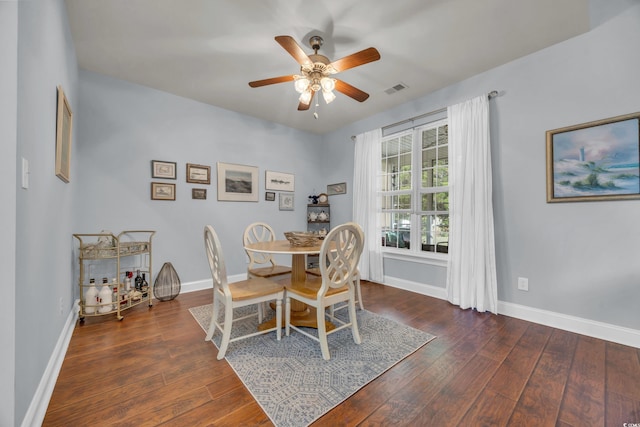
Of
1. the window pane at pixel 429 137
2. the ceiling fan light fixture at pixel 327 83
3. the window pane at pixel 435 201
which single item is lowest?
the window pane at pixel 435 201

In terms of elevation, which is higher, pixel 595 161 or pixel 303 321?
pixel 595 161

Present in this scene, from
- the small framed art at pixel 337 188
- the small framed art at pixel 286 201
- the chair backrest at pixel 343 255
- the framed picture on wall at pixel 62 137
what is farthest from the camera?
the small framed art at pixel 337 188

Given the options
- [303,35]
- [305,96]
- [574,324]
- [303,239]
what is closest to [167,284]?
[303,239]

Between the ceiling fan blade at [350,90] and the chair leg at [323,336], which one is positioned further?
the ceiling fan blade at [350,90]

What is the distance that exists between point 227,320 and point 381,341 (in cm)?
128

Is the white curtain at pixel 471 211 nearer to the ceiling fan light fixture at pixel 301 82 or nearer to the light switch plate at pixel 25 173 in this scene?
the ceiling fan light fixture at pixel 301 82

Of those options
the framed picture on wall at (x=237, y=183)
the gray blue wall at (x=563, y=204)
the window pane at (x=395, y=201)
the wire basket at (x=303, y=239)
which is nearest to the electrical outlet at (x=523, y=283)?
the gray blue wall at (x=563, y=204)

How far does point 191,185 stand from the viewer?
3.64 meters

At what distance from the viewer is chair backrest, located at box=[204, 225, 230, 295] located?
6.17ft

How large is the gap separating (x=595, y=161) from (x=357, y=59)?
231 cm

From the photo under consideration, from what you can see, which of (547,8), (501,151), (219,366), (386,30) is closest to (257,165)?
(386,30)

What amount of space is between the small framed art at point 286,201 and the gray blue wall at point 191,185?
0.33 meters

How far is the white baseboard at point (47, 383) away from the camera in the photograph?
1226mm

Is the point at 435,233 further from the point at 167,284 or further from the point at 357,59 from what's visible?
the point at 167,284
